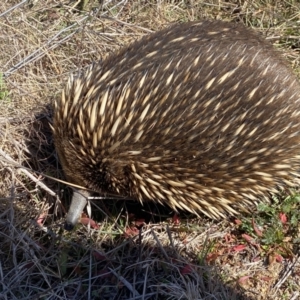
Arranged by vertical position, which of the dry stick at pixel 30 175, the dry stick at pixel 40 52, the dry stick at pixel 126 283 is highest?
the dry stick at pixel 40 52

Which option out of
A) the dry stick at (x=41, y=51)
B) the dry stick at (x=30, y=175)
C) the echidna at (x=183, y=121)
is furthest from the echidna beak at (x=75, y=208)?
the dry stick at (x=41, y=51)

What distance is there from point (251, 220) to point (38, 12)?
1.78 metres

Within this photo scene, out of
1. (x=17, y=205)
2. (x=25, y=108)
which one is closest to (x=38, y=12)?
(x=25, y=108)

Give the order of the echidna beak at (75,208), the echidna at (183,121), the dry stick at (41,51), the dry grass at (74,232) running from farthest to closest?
the dry stick at (41,51) < the echidna beak at (75,208) < the dry grass at (74,232) < the echidna at (183,121)

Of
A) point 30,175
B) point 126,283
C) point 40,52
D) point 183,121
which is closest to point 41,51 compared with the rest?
point 40,52

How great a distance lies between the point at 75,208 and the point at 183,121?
2.08 feet

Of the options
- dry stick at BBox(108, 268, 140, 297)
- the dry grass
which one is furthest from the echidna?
dry stick at BBox(108, 268, 140, 297)

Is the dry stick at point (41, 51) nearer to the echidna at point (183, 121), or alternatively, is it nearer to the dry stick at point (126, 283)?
the echidna at point (183, 121)

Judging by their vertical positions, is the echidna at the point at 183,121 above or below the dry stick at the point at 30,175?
above

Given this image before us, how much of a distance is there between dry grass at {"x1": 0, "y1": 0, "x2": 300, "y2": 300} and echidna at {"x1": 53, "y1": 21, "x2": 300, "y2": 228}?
7.5 inches

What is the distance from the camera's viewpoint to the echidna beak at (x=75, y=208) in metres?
2.60

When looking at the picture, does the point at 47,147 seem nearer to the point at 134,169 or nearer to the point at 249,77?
the point at 134,169

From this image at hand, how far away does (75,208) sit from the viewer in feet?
8.60

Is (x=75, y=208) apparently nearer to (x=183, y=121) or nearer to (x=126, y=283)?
(x=126, y=283)
